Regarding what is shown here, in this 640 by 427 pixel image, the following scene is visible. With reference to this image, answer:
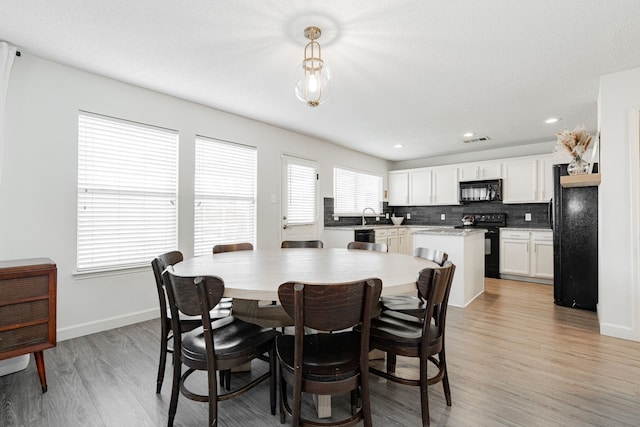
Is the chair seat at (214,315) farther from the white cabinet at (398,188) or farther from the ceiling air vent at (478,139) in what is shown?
the white cabinet at (398,188)

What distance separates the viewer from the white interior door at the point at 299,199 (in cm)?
478

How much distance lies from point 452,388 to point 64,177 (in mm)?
3629

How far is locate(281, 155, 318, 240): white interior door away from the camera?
4.78m

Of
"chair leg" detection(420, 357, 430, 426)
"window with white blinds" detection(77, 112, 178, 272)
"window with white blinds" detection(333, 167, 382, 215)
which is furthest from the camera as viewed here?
"window with white blinds" detection(333, 167, 382, 215)

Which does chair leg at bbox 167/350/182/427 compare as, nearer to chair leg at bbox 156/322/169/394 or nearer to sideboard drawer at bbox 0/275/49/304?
chair leg at bbox 156/322/169/394

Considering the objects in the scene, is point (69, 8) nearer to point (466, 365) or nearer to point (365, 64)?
point (365, 64)

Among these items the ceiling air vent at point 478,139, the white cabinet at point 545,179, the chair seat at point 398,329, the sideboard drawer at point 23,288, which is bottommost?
the chair seat at point 398,329

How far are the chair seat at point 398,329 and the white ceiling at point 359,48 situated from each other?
6.60 ft

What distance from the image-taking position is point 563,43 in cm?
240

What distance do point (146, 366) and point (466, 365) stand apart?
242 cm

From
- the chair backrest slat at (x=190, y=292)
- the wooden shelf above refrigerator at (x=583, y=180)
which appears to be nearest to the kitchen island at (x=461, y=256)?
the wooden shelf above refrigerator at (x=583, y=180)

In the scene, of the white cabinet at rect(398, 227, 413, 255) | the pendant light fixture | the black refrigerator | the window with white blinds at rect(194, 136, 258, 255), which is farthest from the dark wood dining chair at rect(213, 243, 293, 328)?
the white cabinet at rect(398, 227, 413, 255)

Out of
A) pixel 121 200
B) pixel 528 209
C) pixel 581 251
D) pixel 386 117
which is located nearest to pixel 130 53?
pixel 121 200

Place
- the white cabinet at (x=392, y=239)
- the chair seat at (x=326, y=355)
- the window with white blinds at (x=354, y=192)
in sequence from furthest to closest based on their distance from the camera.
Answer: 1. the white cabinet at (x=392, y=239)
2. the window with white blinds at (x=354, y=192)
3. the chair seat at (x=326, y=355)
